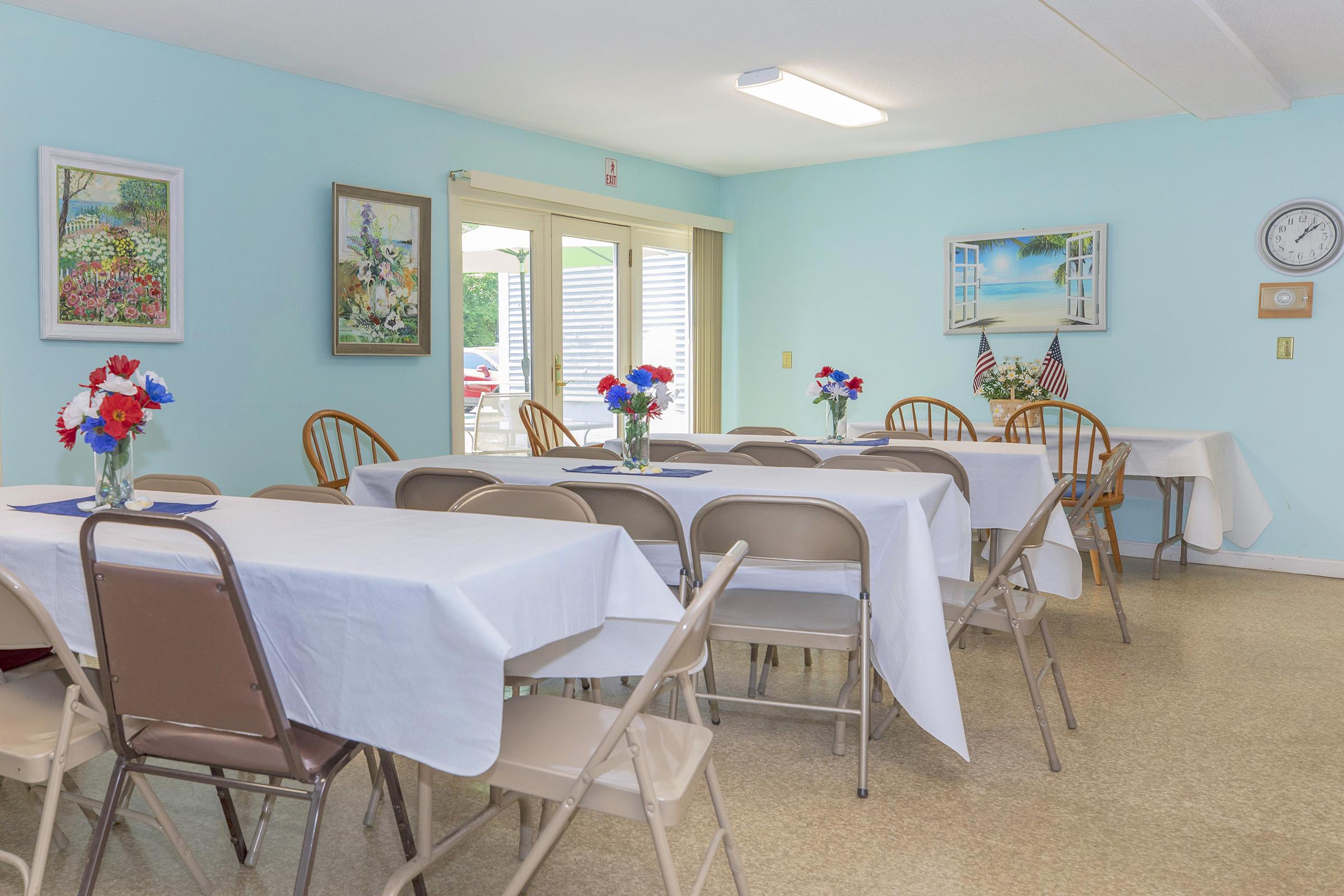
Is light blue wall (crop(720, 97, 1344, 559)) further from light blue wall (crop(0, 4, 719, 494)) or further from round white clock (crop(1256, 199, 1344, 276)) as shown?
light blue wall (crop(0, 4, 719, 494))

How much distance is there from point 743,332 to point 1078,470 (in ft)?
9.34

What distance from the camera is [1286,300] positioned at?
5.31 m

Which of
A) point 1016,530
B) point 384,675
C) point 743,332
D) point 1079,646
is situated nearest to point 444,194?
point 743,332

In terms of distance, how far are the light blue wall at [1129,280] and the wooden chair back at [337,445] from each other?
11.0ft

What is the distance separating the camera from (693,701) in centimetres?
187

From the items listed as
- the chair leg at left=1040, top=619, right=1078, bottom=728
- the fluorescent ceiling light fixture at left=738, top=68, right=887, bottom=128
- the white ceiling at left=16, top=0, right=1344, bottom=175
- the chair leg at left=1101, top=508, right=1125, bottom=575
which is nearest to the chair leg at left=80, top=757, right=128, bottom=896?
the chair leg at left=1040, top=619, right=1078, bottom=728

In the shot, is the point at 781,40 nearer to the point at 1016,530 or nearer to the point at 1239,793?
the point at 1016,530

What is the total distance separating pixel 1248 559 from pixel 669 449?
350 centimetres

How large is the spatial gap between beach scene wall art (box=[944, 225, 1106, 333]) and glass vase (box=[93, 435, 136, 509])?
5.29 meters

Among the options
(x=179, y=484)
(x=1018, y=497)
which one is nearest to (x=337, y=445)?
(x=179, y=484)

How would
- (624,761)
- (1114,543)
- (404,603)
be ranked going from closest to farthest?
(404,603)
(624,761)
(1114,543)

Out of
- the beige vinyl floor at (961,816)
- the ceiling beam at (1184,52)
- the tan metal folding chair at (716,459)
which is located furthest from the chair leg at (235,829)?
the ceiling beam at (1184,52)

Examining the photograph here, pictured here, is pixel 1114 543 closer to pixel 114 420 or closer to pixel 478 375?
pixel 478 375

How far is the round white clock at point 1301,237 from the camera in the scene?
16.9 feet
